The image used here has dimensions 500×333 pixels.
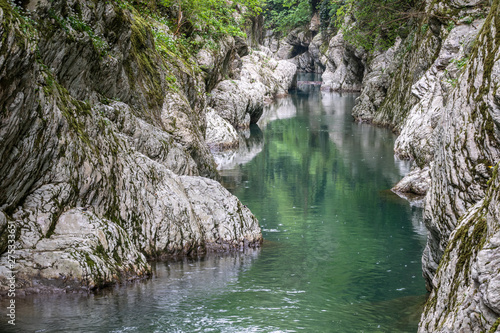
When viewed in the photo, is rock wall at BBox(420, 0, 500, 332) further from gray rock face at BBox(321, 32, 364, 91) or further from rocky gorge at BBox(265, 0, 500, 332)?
gray rock face at BBox(321, 32, 364, 91)

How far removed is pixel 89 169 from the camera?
10312mm

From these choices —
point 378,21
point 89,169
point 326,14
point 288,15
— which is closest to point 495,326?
point 89,169

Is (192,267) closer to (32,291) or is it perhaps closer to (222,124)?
(32,291)

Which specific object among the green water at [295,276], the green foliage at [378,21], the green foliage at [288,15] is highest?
the green foliage at [288,15]

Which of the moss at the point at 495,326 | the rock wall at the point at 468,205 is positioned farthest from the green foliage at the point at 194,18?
the moss at the point at 495,326

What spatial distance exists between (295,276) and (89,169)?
4.83m

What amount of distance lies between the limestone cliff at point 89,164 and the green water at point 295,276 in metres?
0.67

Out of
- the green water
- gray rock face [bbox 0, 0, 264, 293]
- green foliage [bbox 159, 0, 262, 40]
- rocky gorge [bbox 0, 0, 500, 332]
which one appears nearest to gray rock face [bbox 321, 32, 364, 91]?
green foliage [bbox 159, 0, 262, 40]

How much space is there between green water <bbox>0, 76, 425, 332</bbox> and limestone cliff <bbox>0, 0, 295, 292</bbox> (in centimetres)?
67

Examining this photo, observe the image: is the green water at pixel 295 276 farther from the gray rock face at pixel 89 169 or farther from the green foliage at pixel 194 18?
the green foliage at pixel 194 18

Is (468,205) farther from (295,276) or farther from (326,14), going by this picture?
(326,14)

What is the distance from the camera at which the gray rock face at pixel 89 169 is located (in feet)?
27.6

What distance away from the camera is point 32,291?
8.40 metres

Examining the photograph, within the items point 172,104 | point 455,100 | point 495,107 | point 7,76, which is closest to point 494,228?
point 495,107
